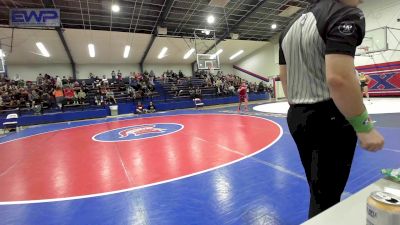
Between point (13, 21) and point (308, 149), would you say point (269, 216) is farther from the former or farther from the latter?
point (13, 21)

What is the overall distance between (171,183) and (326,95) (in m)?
2.62

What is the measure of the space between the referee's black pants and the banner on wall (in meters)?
14.5

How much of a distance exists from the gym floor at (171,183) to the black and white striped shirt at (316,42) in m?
1.49

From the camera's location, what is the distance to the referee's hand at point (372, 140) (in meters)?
1.00

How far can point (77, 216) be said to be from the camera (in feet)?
8.64

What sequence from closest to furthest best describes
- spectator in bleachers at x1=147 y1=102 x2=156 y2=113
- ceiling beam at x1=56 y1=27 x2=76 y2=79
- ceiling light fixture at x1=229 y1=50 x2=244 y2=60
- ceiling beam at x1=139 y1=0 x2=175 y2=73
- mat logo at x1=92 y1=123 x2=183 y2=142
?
mat logo at x1=92 y1=123 x2=183 y2=142 < ceiling beam at x1=139 y1=0 x2=175 y2=73 < spectator in bleachers at x1=147 y1=102 x2=156 y2=113 < ceiling beam at x1=56 y1=27 x2=76 y2=79 < ceiling light fixture at x1=229 y1=50 x2=244 y2=60

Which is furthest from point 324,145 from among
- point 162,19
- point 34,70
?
point 34,70

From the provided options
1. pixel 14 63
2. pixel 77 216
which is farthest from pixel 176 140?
pixel 14 63

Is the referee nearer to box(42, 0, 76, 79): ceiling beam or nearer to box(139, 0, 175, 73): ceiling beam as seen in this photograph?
box(139, 0, 175, 73): ceiling beam

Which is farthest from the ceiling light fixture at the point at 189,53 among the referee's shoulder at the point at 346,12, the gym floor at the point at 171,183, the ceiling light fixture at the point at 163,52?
the referee's shoulder at the point at 346,12

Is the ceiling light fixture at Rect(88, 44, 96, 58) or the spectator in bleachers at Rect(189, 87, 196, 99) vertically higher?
the ceiling light fixture at Rect(88, 44, 96, 58)

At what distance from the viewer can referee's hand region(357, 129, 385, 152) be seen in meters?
1.00

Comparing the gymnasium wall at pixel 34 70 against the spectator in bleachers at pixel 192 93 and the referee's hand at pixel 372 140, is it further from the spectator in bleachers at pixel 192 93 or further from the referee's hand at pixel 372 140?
the referee's hand at pixel 372 140

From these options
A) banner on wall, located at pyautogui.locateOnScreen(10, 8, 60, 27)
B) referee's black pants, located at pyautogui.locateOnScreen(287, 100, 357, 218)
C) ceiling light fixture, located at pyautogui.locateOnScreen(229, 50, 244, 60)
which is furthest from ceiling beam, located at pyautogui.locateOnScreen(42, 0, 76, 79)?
referee's black pants, located at pyautogui.locateOnScreen(287, 100, 357, 218)
